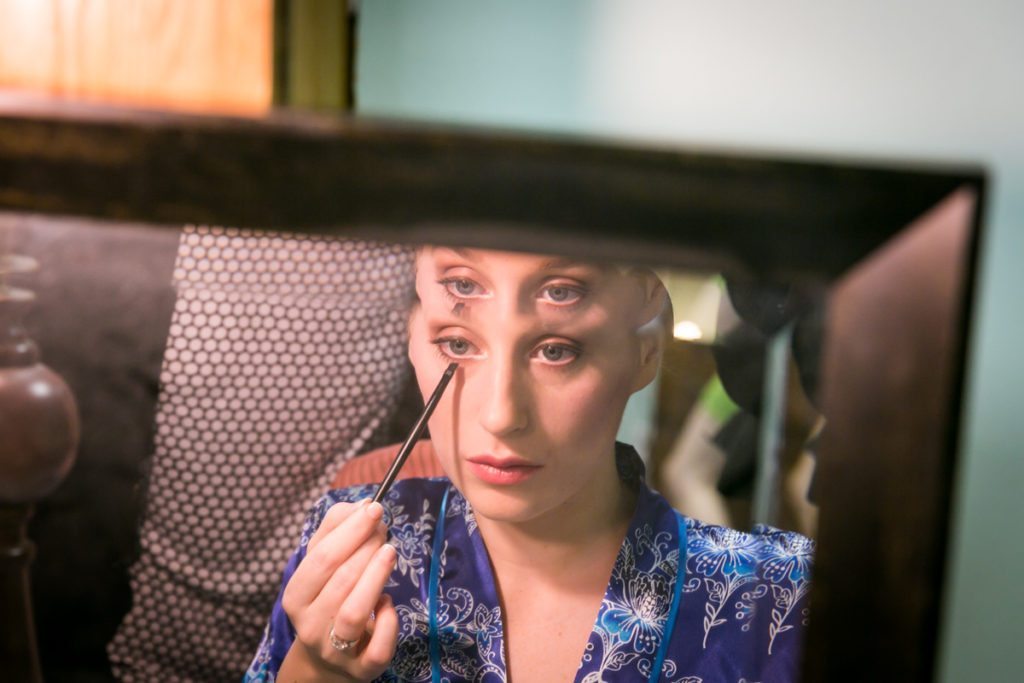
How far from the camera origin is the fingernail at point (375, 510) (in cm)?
A: 69

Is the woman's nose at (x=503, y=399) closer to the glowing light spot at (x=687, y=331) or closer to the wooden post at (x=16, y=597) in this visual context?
the glowing light spot at (x=687, y=331)

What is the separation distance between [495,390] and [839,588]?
281 mm

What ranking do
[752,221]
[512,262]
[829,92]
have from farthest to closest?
[829,92], [512,262], [752,221]

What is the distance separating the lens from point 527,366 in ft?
2.14

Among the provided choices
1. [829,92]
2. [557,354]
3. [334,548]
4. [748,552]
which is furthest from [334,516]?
A: [829,92]

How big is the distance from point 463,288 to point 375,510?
0.20m

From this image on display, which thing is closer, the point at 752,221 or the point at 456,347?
the point at 752,221

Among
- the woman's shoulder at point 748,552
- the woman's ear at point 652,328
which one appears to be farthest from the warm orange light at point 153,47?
the woman's shoulder at point 748,552

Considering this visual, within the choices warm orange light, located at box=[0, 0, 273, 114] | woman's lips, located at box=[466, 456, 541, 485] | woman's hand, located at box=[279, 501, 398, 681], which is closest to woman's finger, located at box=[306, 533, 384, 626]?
woman's hand, located at box=[279, 501, 398, 681]

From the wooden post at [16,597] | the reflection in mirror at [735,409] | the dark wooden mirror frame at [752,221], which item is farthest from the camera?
the wooden post at [16,597]

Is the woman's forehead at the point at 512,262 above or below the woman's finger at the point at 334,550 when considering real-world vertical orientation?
above

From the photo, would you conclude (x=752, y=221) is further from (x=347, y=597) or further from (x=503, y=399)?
(x=347, y=597)

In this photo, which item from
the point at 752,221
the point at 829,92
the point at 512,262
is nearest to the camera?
the point at 752,221

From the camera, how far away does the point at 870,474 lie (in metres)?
0.53
